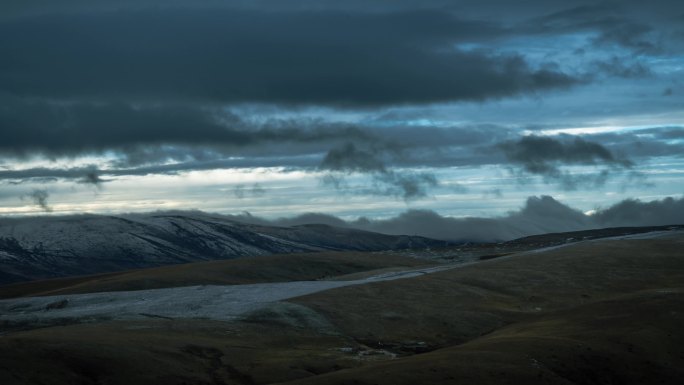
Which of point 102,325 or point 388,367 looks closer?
point 388,367

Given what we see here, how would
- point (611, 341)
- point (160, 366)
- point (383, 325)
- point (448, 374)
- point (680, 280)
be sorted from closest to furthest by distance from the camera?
point (448, 374) → point (160, 366) → point (611, 341) → point (383, 325) → point (680, 280)

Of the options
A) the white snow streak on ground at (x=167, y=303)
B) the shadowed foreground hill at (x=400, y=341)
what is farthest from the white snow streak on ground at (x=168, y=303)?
the shadowed foreground hill at (x=400, y=341)

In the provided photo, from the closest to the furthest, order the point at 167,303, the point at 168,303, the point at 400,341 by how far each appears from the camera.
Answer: the point at 400,341 → the point at 168,303 → the point at 167,303

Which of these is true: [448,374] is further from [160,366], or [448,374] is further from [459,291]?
[459,291]

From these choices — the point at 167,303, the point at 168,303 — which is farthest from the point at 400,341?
the point at 167,303

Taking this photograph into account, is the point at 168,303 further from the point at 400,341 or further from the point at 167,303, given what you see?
the point at 400,341

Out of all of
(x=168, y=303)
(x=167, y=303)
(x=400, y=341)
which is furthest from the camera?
(x=167, y=303)

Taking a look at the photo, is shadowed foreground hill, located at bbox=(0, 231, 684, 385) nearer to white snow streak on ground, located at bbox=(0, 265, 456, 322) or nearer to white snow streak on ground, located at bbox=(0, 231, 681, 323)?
white snow streak on ground, located at bbox=(0, 231, 681, 323)

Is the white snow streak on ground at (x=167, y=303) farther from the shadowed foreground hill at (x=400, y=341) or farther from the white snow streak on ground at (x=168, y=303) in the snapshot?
the shadowed foreground hill at (x=400, y=341)

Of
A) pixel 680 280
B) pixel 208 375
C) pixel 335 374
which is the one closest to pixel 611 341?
pixel 335 374
